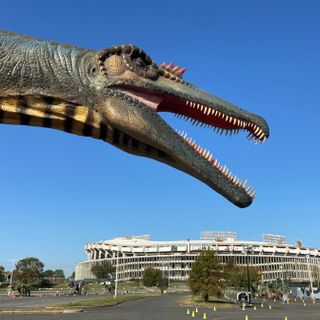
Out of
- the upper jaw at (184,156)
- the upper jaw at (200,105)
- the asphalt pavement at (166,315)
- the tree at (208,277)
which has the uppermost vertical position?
the upper jaw at (200,105)

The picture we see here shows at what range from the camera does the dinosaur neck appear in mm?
3143

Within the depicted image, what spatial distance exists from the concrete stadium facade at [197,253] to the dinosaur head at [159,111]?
13382 cm

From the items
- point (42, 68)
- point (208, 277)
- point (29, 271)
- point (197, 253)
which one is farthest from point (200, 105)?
point (197, 253)

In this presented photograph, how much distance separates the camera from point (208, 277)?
1608 inches

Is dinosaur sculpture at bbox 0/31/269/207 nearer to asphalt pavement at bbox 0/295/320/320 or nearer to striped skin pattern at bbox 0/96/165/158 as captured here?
striped skin pattern at bbox 0/96/165/158

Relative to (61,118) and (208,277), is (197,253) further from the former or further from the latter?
(61,118)

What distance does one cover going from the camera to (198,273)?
41812 millimetres

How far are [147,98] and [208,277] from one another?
39601 millimetres

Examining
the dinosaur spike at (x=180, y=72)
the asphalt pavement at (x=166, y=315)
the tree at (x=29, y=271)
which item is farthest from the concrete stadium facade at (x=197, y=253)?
the dinosaur spike at (x=180, y=72)

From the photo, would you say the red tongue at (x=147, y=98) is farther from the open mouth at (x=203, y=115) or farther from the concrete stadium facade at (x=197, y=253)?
the concrete stadium facade at (x=197, y=253)

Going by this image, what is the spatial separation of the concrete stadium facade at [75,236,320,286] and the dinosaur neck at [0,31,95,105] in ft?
440

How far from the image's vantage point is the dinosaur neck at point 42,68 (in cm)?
314

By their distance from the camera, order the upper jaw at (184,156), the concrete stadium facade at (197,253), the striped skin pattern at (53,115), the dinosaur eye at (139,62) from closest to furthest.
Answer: the striped skin pattern at (53,115), the upper jaw at (184,156), the dinosaur eye at (139,62), the concrete stadium facade at (197,253)

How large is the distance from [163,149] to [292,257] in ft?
494
